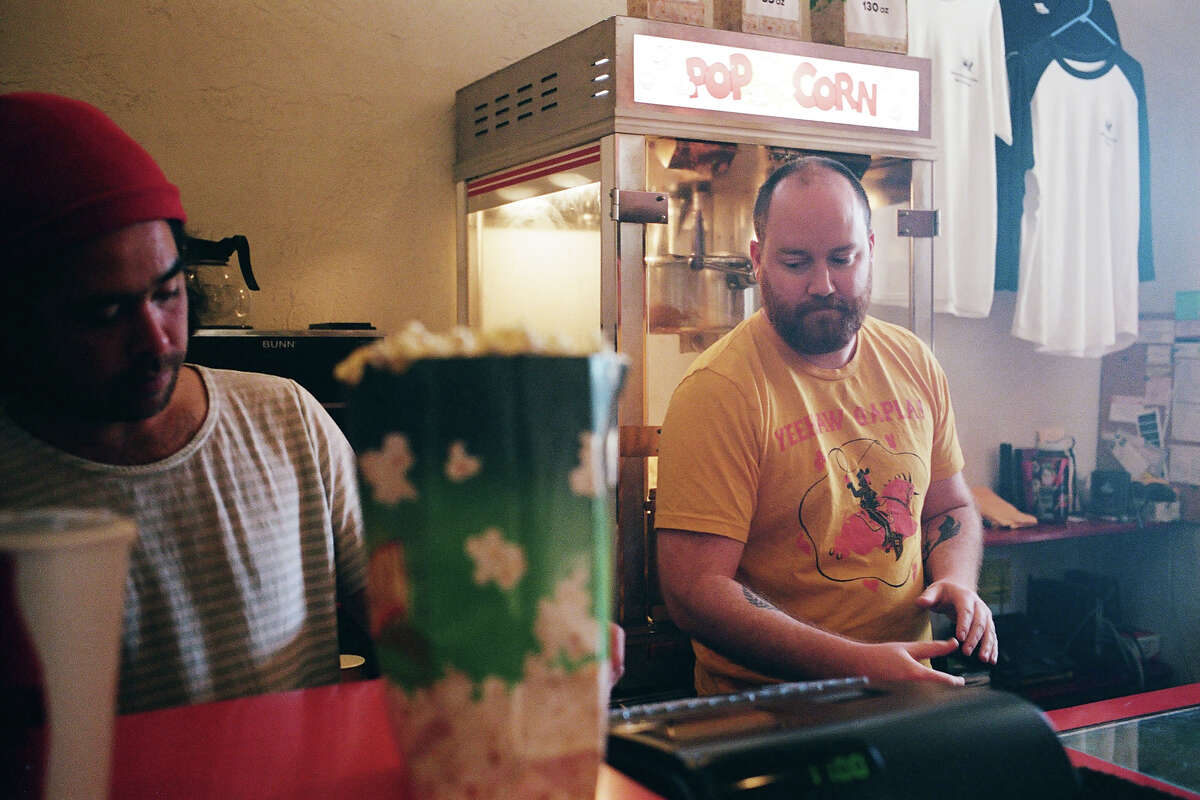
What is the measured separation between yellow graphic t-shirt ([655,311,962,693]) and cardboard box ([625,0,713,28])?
2.96 feet

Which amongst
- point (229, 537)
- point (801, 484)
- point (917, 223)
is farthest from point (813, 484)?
point (917, 223)

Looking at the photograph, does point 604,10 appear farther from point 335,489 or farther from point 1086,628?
point 1086,628

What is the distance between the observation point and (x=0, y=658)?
402mm

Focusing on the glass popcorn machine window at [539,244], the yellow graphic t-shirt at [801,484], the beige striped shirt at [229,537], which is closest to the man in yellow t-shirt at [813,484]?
the yellow graphic t-shirt at [801,484]

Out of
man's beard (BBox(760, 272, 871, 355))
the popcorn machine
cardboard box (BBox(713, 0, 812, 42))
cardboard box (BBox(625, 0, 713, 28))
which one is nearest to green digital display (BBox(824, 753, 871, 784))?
man's beard (BBox(760, 272, 871, 355))

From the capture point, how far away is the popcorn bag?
481 mm

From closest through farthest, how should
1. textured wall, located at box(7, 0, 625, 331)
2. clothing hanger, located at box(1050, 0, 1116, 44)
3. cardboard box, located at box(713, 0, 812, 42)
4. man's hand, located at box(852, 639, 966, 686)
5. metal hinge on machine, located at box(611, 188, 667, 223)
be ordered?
man's hand, located at box(852, 639, 966, 686)
metal hinge on machine, located at box(611, 188, 667, 223)
cardboard box, located at box(713, 0, 812, 42)
textured wall, located at box(7, 0, 625, 331)
clothing hanger, located at box(1050, 0, 1116, 44)

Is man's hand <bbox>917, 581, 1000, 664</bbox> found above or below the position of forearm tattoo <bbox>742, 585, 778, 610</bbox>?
below

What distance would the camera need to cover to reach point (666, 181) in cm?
242

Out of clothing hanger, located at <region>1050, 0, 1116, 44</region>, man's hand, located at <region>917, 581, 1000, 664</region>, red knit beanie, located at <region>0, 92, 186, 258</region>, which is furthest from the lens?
clothing hanger, located at <region>1050, 0, 1116, 44</region>

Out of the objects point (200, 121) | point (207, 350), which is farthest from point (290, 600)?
point (200, 121)

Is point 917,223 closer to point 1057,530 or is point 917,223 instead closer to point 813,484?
point 813,484

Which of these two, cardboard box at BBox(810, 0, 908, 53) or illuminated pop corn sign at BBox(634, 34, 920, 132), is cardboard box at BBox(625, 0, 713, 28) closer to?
illuminated pop corn sign at BBox(634, 34, 920, 132)

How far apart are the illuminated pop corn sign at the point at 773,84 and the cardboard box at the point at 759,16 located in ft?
0.22
